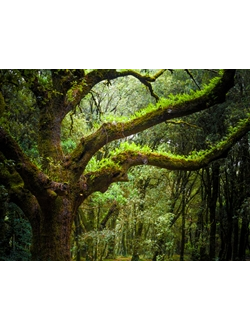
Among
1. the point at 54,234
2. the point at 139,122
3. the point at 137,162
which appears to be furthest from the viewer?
the point at 137,162

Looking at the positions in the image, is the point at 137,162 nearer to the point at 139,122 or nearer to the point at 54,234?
the point at 139,122

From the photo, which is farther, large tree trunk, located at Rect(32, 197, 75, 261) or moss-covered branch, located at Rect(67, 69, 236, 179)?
moss-covered branch, located at Rect(67, 69, 236, 179)

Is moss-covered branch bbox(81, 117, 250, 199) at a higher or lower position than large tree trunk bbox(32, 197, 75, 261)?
higher

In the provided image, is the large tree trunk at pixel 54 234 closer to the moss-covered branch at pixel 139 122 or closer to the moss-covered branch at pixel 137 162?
the moss-covered branch at pixel 137 162

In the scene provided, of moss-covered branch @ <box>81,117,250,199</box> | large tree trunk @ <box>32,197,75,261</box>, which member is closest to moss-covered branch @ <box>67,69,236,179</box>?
moss-covered branch @ <box>81,117,250,199</box>

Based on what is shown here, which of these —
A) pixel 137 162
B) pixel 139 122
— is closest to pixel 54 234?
pixel 137 162

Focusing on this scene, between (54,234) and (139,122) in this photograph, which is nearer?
(54,234)

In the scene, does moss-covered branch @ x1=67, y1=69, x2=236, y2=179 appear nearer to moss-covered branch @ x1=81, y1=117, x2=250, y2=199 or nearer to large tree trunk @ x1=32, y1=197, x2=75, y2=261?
moss-covered branch @ x1=81, y1=117, x2=250, y2=199

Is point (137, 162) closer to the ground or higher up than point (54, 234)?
higher up

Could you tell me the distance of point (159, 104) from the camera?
12.5ft

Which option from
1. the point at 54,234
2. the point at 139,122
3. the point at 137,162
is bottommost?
the point at 54,234
